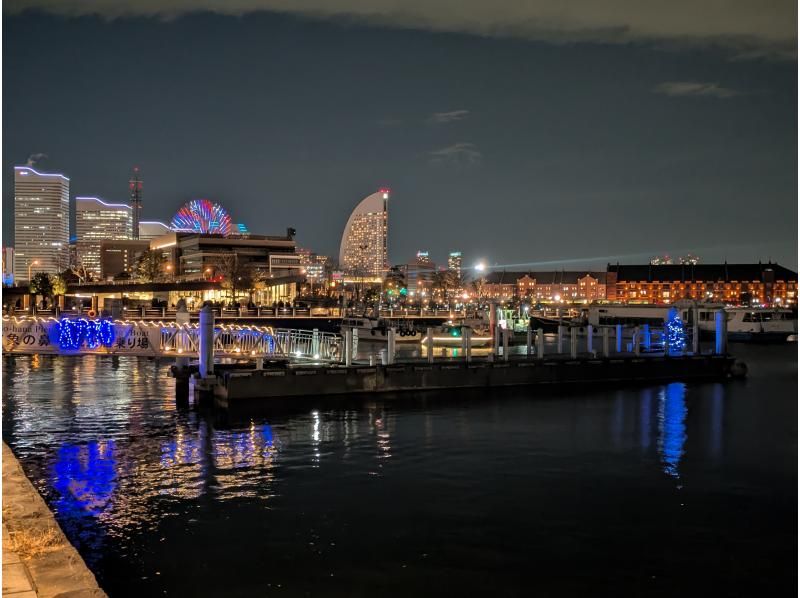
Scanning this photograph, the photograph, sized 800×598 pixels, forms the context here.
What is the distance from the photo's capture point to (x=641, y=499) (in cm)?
1628

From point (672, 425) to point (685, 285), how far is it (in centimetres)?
16334

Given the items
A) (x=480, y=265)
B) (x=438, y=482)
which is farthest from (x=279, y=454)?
(x=480, y=265)

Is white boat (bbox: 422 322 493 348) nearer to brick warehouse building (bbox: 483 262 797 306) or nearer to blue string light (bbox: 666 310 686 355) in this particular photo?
blue string light (bbox: 666 310 686 355)

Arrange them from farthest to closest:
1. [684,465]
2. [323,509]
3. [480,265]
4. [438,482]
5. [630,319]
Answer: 1. [630,319]
2. [480,265]
3. [684,465]
4. [438,482]
5. [323,509]

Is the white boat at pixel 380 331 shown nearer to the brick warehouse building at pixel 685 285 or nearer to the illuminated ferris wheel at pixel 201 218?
the brick warehouse building at pixel 685 285

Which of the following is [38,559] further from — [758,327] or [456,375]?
[758,327]

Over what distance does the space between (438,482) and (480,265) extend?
58.9 m

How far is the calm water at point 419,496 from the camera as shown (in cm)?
1189

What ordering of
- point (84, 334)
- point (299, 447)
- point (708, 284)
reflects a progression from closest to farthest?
point (299, 447)
point (84, 334)
point (708, 284)

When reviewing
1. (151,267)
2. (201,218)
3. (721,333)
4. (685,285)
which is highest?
(201,218)

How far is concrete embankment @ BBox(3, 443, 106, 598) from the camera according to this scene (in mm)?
8078

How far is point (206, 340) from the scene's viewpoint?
27.5 m

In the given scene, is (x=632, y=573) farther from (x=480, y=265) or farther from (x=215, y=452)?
(x=480, y=265)

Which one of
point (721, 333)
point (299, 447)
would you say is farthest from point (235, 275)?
point (299, 447)
